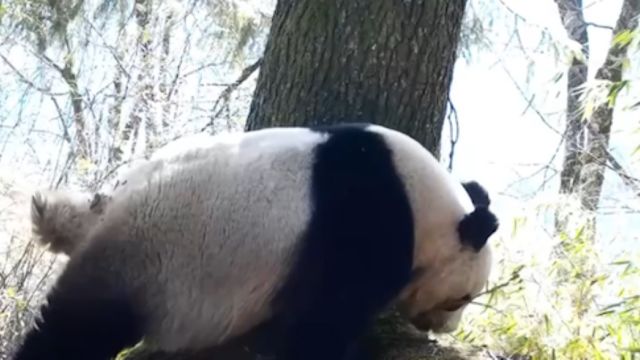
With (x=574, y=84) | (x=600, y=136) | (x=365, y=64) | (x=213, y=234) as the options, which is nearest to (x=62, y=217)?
(x=213, y=234)

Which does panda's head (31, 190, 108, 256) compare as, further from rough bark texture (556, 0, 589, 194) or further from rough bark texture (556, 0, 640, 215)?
rough bark texture (556, 0, 589, 194)

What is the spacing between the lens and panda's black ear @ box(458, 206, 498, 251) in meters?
2.86

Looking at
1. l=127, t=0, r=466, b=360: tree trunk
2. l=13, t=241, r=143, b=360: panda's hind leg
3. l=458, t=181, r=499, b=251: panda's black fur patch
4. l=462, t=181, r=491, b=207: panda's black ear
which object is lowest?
l=13, t=241, r=143, b=360: panda's hind leg

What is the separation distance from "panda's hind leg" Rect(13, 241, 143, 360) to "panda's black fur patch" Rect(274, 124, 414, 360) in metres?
0.45

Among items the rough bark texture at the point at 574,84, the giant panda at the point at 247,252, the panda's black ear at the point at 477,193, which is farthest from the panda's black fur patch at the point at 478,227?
the rough bark texture at the point at 574,84

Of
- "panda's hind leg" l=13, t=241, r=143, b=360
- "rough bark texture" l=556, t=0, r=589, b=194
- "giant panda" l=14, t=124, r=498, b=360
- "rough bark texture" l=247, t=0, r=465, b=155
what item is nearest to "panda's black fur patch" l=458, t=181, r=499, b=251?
"giant panda" l=14, t=124, r=498, b=360

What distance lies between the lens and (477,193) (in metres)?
3.26

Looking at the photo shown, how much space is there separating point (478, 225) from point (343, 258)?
1.57 feet

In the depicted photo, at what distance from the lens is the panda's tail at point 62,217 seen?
268 cm

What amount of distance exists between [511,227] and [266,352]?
2.01 metres

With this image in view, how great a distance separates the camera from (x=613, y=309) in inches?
134

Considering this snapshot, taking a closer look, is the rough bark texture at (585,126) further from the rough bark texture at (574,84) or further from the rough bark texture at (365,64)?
the rough bark texture at (365,64)

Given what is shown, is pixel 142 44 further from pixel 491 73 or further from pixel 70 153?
pixel 491 73

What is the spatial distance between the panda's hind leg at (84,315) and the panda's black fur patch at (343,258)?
0.45 meters
